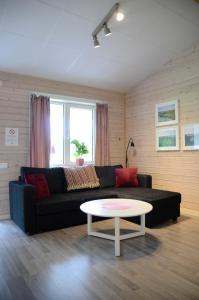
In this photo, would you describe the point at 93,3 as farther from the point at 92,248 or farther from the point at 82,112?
the point at 92,248

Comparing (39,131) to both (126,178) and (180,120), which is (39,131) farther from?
A: (180,120)

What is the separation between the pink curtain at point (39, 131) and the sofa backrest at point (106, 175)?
40.2 inches

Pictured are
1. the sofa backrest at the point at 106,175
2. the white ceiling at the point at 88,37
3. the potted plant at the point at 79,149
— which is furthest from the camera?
the potted plant at the point at 79,149

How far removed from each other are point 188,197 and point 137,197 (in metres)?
1.16

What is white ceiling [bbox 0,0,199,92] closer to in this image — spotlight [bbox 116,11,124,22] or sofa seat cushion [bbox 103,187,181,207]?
spotlight [bbox 116,11,124,22]

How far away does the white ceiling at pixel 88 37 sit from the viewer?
273cm

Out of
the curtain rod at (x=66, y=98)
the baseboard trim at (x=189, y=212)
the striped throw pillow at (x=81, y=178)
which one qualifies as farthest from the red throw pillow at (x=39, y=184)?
the baseboard trim at (x=189, y=212)

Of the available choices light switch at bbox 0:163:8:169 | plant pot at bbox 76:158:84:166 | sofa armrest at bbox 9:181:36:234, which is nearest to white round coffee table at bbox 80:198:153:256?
sofa armrest at bbox 9:181:36:234

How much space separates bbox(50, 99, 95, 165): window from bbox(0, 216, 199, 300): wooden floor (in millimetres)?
1723

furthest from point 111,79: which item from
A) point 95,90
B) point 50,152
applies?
point 50,152

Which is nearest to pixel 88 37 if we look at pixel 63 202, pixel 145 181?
pixel 63 202

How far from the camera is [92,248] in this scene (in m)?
2.58

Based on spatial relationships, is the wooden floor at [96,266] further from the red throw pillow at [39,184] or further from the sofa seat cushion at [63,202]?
the red throw pillow at [39,184]

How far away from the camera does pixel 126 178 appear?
4.29 metres
